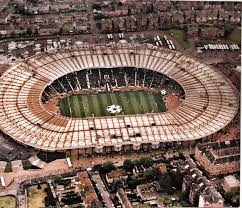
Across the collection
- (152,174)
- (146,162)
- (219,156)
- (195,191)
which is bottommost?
(195,191)

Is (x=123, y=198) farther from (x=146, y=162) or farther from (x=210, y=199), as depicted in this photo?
(x=210, y=199)

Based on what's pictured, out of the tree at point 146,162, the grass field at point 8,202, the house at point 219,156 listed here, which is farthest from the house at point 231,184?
the grass field at point 8,202

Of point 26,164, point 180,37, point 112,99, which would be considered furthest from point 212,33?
point 26,164

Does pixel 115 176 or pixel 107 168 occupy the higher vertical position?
pixel 107 168

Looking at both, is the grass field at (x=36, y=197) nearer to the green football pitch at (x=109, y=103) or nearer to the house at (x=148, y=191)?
the house at (x=148, y=191)

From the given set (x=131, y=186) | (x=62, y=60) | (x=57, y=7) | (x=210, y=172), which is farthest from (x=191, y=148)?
(x=57, y=7)

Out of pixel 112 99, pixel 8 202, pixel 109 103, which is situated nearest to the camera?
pixel 8 202

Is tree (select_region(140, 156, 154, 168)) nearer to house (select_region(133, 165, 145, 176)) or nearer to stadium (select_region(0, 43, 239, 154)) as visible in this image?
house (select_region(133, 165, 145, 176))

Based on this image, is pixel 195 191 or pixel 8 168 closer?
pixel 195 191
